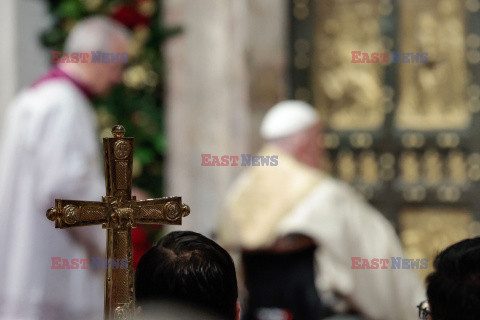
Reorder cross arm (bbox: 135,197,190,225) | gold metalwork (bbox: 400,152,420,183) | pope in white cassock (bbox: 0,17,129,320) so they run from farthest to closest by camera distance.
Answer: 1. gold metalwork (bbox: 400,152,420,183)
2. pope in white cassock (bbox: 0,17,129,320)
3. cross arm (bbox: 135,197,190,225)

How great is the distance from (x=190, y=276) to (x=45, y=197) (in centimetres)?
268

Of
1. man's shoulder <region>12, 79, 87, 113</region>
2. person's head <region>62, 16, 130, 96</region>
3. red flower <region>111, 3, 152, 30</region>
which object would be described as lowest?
man's shoulder <region>12, 79, 87, 113</region>

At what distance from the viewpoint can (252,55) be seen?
6105 mm

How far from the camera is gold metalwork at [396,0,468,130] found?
6.47 metres

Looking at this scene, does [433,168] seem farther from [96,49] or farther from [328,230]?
[96,49]

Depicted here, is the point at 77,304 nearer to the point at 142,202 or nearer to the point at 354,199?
the point at 354,199

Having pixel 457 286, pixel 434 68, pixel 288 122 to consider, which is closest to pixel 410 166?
pixel 434 68

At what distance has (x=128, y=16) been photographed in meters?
5.78

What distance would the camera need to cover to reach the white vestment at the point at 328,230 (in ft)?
14.6

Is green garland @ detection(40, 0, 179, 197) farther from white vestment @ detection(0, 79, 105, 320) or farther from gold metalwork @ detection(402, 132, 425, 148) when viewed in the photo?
gold metalwork @ detection(402, 132, 425, 148)

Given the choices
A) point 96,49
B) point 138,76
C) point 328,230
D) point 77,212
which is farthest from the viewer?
point 138,76

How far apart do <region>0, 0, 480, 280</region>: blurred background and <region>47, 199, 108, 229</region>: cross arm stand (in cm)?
395

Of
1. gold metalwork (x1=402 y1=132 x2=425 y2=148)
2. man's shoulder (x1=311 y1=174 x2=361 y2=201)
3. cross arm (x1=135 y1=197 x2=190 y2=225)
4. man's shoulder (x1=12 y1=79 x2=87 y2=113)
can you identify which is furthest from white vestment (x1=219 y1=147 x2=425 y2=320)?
cross arm (x1=135 y1=197 x2=190 y2=225)

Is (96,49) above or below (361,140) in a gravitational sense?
above
